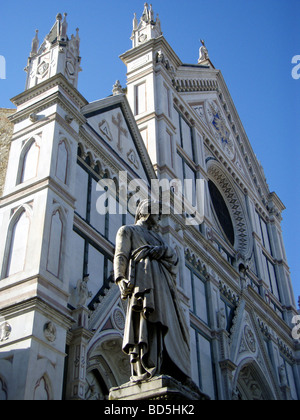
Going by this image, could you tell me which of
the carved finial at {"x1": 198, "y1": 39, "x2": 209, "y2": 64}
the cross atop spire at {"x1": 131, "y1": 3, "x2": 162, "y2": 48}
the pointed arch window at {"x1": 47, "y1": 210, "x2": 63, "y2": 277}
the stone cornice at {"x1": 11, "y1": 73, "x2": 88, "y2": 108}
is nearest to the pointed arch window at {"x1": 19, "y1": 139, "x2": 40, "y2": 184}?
the pointed arch window at {"x1": 47, "y1": 210, "x2": 63, "y2": 277}

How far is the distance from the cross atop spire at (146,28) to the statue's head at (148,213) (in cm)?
1497

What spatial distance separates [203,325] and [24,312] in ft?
26.0

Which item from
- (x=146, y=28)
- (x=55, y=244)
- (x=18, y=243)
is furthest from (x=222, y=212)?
(x=18, y=243)

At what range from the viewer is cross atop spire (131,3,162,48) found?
68.6 ft

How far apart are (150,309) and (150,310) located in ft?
0.04

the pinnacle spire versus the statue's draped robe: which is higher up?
the pinnacle spire

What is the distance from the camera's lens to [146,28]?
2125 cm

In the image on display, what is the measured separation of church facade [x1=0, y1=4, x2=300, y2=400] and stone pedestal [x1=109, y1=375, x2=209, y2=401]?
3.12 metres

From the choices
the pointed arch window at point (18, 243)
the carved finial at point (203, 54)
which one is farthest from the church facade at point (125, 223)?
the carved finial at point (203, 54)

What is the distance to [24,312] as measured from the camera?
9.00 meters

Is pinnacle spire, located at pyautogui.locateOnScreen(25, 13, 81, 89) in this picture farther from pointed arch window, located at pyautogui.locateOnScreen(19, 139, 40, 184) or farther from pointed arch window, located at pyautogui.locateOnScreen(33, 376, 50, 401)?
pointed arch window, located at pyautogui.locateOnScreen(33, 376, 50, 401)

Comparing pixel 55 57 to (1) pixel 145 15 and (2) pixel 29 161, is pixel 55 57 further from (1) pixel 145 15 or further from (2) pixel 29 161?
(1) pixel 145 15

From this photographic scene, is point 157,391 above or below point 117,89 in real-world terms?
below
